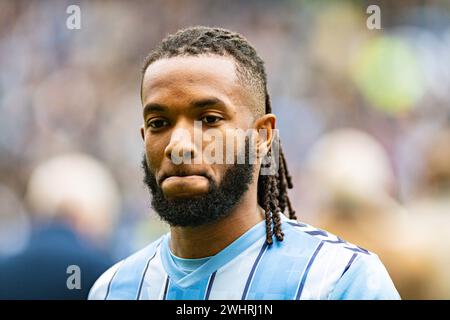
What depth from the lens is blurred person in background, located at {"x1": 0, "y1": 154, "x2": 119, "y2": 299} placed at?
12.8 ft

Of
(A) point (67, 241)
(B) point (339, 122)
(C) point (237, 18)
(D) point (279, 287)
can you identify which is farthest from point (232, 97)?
(C) point (237, 18)

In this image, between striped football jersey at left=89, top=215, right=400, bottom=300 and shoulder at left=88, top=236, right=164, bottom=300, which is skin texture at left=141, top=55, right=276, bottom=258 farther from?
shoulder at left=88, top=236, right=164, bottom=300

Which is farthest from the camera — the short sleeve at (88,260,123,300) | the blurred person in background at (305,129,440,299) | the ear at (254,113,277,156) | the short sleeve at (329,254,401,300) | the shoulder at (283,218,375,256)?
the blurred person in background at (305,129,440,299)

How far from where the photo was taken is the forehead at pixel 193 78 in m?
1.70

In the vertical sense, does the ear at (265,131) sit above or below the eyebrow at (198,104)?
below

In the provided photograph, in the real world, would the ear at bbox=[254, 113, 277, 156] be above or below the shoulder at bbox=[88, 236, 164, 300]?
above

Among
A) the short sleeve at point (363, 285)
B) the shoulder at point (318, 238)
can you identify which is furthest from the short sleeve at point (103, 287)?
the short sleeve at point (363, 285)

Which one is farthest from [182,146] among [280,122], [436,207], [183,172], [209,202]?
[436,207]

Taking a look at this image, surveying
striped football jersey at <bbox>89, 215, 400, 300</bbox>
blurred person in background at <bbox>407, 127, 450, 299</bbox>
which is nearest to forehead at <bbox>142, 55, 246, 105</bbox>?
striped football jersey at <bbox>89, 215, 400, 300</bbox>

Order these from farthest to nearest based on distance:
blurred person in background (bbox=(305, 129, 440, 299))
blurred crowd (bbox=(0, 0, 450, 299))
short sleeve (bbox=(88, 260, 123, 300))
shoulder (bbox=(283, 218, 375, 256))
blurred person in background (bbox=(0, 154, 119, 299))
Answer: blurred crowd (bbox=(0, 0, 450, 299)), blurred person in background (bbox=(0, 154, 119, 299)), blurred person in background (bbox=(305, 129, 440, 299)), short sleeve (bbox=(88, 260, 123, 300)), shoulder (bbox=(283, 218, 375, 256))

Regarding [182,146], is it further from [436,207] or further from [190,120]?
[436,207]

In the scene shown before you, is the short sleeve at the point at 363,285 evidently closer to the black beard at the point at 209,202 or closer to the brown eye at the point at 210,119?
the black beard at the point at 209,202

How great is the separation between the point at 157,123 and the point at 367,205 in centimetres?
257

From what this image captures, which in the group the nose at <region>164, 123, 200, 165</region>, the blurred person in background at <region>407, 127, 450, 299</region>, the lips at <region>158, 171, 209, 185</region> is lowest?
the blurred person in background at <region>407, 127, 450, 299</region>
